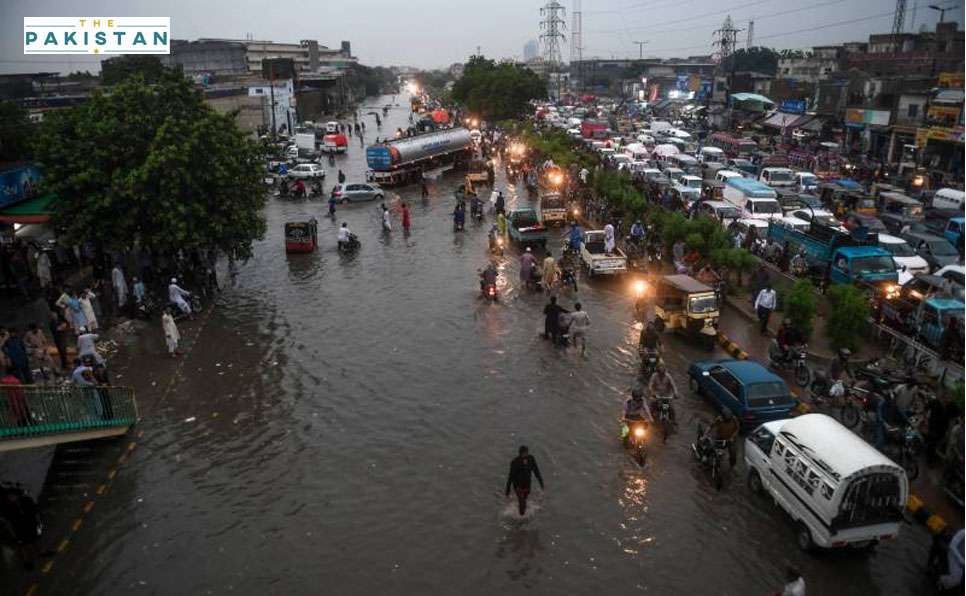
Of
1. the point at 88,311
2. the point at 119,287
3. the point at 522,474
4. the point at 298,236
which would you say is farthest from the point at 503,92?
the point at 522,474

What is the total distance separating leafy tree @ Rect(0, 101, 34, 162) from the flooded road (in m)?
16.4

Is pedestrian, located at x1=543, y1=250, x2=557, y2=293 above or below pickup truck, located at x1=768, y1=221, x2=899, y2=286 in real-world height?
below

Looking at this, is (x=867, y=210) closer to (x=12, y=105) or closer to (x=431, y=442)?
(x=431, y=442)

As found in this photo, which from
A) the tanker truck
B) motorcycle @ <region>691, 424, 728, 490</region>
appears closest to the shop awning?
motorcycle @ <region>691, 424, 728, 490</region>

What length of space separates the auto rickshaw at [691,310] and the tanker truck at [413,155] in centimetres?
2896

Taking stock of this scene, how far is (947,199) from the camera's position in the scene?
106ft

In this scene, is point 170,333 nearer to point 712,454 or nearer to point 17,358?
point 17,358

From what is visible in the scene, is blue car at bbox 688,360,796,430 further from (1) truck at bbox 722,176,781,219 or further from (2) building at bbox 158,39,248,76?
(2) building at bbox 158,39,248,76

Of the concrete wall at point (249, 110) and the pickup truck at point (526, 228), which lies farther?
the concrete wall at point (249, 110)

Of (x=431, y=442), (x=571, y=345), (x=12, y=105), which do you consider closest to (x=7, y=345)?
(x=431, y=442)

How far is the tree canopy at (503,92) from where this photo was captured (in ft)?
272

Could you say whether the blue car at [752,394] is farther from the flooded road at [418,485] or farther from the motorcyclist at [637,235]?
the motorcyclist at [637,235]

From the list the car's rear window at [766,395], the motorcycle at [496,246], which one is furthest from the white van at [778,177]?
the car's rear window at [766,395]

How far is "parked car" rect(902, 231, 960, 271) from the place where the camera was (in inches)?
967
